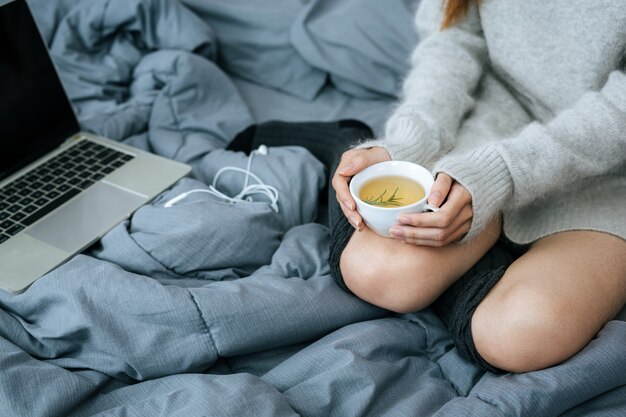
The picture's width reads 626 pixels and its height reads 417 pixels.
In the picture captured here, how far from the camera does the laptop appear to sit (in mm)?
1030

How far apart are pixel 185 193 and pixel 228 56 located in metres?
0.64

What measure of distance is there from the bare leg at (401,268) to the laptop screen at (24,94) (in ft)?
2.00

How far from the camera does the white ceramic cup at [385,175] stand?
84 centimetres

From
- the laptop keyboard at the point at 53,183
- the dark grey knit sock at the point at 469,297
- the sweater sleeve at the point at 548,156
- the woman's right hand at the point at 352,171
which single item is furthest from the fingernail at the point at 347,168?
the laptop keyboard at the point at 53,183

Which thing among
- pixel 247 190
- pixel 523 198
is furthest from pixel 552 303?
pixel 247 190

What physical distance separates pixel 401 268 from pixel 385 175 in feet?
0.45

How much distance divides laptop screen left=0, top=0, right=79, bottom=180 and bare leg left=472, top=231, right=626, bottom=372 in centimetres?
82

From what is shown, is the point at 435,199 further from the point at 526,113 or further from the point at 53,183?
the point at 53,183

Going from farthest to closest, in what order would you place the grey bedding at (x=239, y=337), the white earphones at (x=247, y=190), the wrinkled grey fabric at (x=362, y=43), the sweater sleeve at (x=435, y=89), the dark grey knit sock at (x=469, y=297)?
the wrinkled grey fabric at (x=362, y=43) → the white earphones at (x=247, y=190) → the sweater sleeve at (x=435, y=89) → the dark grey knit sock at (x=469, y=297) → the grey bedding at (x=239, y=337)

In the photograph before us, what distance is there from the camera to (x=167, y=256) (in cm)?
100

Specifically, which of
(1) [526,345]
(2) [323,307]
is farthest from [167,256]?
(1) [526,345]

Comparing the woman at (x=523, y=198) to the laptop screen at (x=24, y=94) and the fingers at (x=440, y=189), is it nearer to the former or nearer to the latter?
the fingers at (x=440, y=189)

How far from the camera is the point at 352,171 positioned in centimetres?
93

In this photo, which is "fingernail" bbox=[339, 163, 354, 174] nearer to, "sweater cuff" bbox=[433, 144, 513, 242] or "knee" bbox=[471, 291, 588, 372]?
"sweater cuff" bbox=[433, 144, 513, 242]
